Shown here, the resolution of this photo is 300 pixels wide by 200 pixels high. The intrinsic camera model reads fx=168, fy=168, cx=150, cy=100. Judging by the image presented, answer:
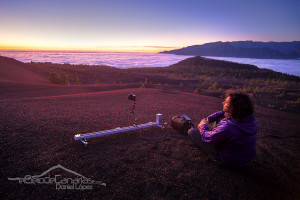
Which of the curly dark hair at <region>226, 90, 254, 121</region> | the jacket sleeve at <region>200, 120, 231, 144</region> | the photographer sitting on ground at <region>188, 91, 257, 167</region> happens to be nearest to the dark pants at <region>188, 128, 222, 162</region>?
the photographer sitting on ground at <region>188, 91, 257, 167</region>

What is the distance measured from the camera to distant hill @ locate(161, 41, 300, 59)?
376 ft

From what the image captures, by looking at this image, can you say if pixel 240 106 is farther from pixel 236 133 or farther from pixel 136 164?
pixel 136 164

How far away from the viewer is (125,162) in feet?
10.6

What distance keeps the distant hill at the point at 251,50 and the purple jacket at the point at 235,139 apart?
5190 inches

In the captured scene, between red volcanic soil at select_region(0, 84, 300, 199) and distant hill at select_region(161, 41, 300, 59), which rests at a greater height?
distant hill at select_region(161, 41, 300, 59)

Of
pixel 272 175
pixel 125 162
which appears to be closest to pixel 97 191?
pixel 125 162

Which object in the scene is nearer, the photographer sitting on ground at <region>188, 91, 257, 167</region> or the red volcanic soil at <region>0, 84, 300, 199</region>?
the red volcanic soil at <region>0, 84, 300, 199</region>

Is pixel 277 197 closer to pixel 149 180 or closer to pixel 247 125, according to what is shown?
pixel 247 125

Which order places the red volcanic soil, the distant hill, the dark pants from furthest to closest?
the distant hill < the dark pants < the red volcanic soil

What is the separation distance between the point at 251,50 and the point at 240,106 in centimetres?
15916

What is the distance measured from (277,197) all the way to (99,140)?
3.54 metres

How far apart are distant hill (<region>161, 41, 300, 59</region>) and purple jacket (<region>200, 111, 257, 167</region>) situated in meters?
132

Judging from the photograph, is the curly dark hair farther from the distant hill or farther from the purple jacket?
the distant hill

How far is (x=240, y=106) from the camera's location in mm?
2693
